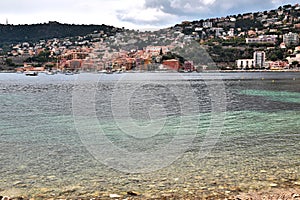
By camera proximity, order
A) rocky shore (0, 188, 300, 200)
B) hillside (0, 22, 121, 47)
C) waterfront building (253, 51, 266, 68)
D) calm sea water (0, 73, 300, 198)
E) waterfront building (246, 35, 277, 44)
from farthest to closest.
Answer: hillside (0, 22, 121, 47) → waterfront building (246, 35, 277, 44) → waterfront building (253, 51, 266, 68) → calm sea water (0, 73, 300, 198) → rocky shore (0, 188, 300, 200)

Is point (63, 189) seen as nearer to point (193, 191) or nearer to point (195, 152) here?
point (193, 191)

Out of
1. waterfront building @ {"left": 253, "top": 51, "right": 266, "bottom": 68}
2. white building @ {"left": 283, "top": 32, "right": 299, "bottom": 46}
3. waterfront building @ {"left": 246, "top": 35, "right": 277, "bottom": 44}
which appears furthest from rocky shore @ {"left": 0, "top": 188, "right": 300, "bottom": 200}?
waterfront building @ {"left": 246, "top": 35, "right": 277, "bottom": 44}

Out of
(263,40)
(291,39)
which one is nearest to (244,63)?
(263,40)

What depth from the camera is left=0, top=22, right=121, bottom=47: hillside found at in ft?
553

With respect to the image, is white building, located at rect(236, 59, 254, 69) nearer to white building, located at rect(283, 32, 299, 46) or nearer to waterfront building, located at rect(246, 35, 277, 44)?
waterfront building, located at rect(246, 35, 277, 44)

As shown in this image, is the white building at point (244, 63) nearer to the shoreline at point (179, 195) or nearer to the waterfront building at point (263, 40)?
the waterfront building at point (263, 40)

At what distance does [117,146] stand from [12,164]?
2996 millimetres

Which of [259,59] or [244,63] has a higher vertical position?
[259,59]

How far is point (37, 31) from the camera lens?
177m

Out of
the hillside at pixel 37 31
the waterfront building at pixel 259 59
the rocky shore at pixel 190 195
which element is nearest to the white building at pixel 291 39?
the waterfront building at pixel 259 59

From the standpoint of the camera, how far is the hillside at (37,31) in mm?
168500

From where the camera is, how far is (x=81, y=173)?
23.5 feet

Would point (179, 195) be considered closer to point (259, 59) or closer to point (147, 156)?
point (147, 156)

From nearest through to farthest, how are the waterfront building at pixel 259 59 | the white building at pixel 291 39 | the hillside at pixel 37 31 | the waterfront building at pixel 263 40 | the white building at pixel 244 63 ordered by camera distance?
the waterfront building at pixel 259 59 → the white building at pixel 244 63 → the white building at pixel 291 39 → the waterfront building at pixel 263 40 → the hillside at pixel 37 31
